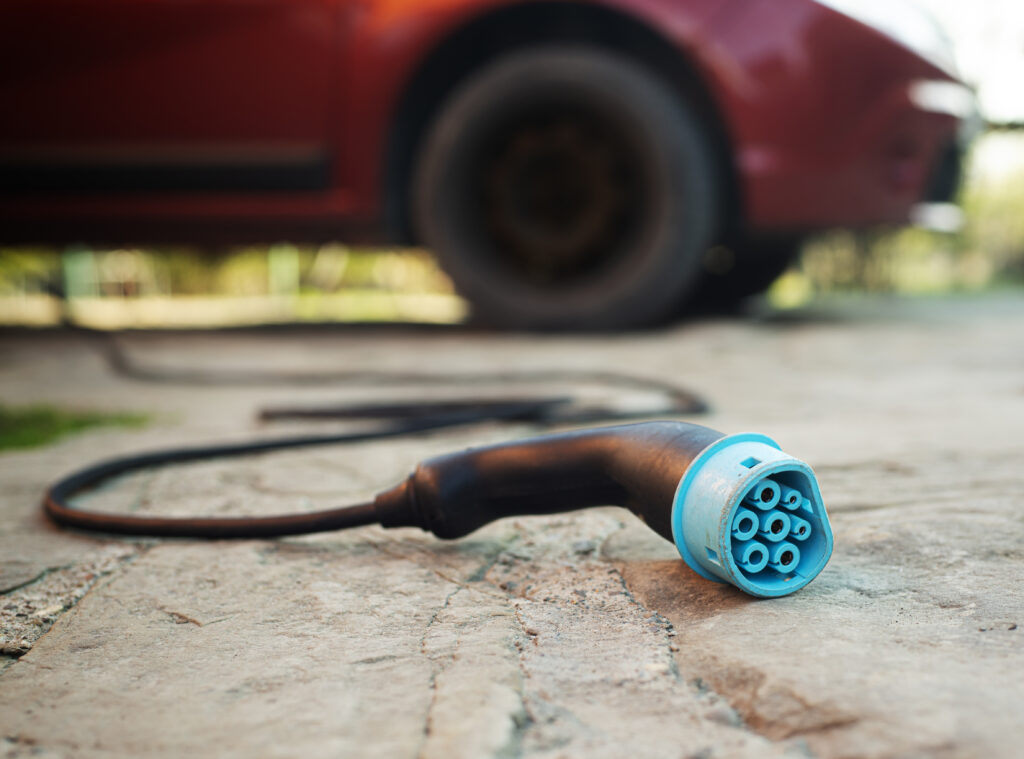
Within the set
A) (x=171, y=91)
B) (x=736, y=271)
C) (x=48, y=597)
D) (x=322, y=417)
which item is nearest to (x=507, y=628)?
(x=48, y=597)

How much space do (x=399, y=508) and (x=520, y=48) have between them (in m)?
2.31

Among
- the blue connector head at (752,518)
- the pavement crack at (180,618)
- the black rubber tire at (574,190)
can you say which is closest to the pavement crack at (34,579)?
the pavement crack at (180,618)

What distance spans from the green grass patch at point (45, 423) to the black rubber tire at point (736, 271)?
8.42ft

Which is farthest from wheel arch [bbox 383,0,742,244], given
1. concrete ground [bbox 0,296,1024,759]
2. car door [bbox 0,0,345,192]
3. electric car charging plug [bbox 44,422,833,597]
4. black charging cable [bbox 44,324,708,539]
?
electric car charging plug [bbox 44,422,833,597]

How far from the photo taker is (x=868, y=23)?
110 inches

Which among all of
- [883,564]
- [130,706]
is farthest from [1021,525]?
[130,706]

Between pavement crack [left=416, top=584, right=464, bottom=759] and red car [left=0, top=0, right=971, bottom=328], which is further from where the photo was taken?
red car [left=0, top=0, right=971, bottom=328]

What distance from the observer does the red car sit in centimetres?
283

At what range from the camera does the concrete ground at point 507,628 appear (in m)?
0.69

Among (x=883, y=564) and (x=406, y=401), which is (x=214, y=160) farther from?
(x=883, y=564)

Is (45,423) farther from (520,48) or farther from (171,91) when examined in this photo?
(520,48)

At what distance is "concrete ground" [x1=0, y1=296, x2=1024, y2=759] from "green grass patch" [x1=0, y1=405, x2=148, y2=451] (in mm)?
124

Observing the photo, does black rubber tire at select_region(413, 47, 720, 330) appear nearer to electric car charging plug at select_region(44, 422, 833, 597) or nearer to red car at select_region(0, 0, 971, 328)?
red car at select_region(0, 0, 971, 328)

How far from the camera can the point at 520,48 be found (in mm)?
3076
